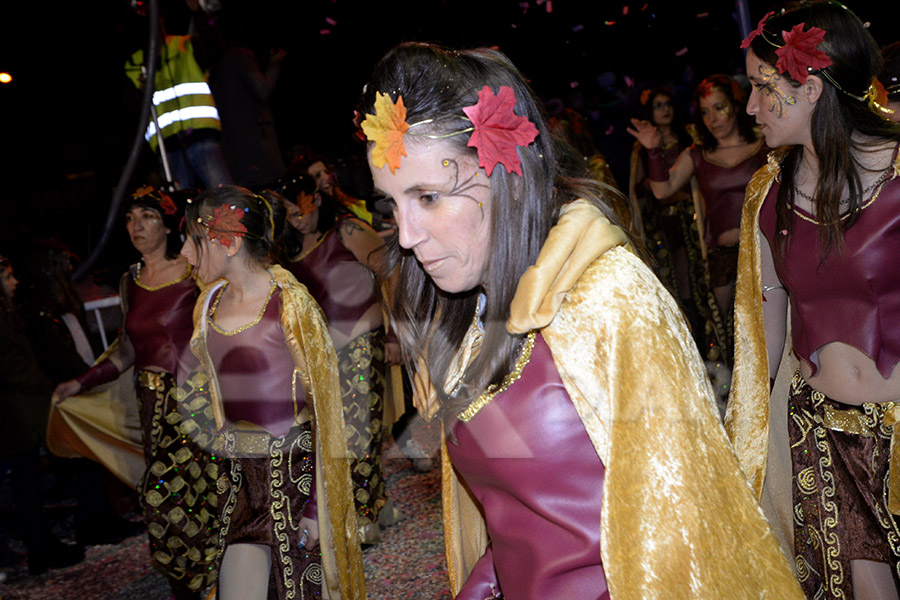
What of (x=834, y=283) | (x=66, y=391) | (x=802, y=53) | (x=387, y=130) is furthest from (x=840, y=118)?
(x=66, y=391)

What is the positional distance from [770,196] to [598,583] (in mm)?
1621

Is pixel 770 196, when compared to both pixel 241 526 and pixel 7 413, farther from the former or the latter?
pixel 7 413

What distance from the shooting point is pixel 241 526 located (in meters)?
3.22

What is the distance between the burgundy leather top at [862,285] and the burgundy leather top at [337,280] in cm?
255

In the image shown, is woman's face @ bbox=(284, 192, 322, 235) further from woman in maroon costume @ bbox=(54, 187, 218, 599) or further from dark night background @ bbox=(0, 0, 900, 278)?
dark night background @ bbox=(0, 0, 900, 278)

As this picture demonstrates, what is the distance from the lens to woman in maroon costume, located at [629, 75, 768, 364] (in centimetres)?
529

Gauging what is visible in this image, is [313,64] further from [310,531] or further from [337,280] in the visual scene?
[310,531]

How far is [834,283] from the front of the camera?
7.64 feet

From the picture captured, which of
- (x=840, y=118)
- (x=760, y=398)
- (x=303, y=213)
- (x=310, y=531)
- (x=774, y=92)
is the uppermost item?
(x=774, y=92)

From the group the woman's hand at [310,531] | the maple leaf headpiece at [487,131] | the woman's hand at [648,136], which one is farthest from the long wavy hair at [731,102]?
the maple leaf headpiece at [487,131]

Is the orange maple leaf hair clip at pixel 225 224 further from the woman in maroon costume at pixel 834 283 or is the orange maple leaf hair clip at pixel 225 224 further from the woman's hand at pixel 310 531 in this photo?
the woman in maroon costume at pixel 834 283

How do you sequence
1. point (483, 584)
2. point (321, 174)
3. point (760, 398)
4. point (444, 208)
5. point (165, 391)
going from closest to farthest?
point (444, 208), point (483, 584), point (760, 398), point (165, 391), point (321, 174)

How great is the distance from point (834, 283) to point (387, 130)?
151cm

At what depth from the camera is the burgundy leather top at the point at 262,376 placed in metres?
3.26
